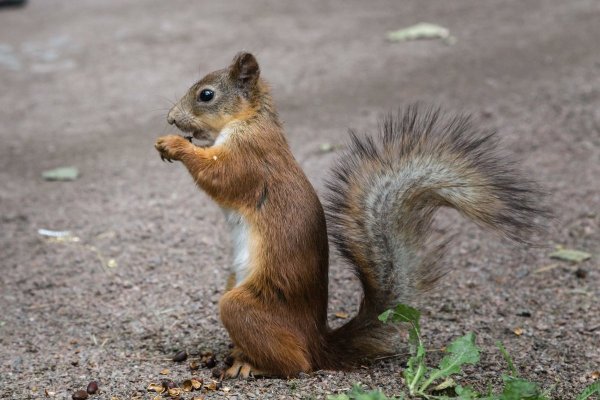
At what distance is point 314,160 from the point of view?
16.3ft

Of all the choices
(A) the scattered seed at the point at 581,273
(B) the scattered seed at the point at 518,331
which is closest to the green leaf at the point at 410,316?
(B) the scattered seed at the point at 518,331

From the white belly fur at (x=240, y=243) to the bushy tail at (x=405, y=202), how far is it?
1.01ft

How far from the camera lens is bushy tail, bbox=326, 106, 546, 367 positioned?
2.56m

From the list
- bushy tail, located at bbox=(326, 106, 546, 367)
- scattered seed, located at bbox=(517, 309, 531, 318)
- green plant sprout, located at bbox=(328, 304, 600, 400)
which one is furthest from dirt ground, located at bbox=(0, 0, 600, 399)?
bushy tail, located at bbox=(326, 106, 546, 367)

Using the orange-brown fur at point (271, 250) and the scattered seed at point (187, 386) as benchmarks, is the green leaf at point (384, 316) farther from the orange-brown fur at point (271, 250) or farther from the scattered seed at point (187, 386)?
the scattered seed at point (187, 386)

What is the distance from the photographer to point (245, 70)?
307 cm

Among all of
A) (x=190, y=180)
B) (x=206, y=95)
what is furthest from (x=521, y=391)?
(x=190, y=180)

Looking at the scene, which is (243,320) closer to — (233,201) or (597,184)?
(233,201)

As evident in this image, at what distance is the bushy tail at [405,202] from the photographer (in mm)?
2564

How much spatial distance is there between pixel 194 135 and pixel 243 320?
819 mm

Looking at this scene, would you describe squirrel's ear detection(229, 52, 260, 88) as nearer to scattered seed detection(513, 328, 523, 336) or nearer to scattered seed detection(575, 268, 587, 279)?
scattered seed detection(513, 328, 523, 336)

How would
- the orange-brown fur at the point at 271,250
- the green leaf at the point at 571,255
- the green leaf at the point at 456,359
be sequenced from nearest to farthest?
1. the green leaf at the point at 456,359
2. the orange-brown fur at the point at 271,250
3. the green leaf at the point at 571,255

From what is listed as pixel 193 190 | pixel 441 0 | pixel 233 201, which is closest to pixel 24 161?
pixel 193 190

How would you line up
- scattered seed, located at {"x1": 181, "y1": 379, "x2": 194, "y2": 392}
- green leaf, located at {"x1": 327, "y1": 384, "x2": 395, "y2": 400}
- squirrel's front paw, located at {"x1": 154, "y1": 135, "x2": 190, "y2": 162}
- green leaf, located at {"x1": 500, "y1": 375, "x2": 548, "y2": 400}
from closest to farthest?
green leaf, located at {"x1": 327, "y1": 384, "x2": 395, "y2": 400} → green leaf, located at {"x1": 500, "y1": 375, "x2": 548, "y2": 400} → scattered seed, located at {"x1": 181, "y1": 379, "x2": 194, "y2": 392} → squirrel's front paw, located at {"x1": 154, "y1": 135, "x2": 190, "y2": 162}
